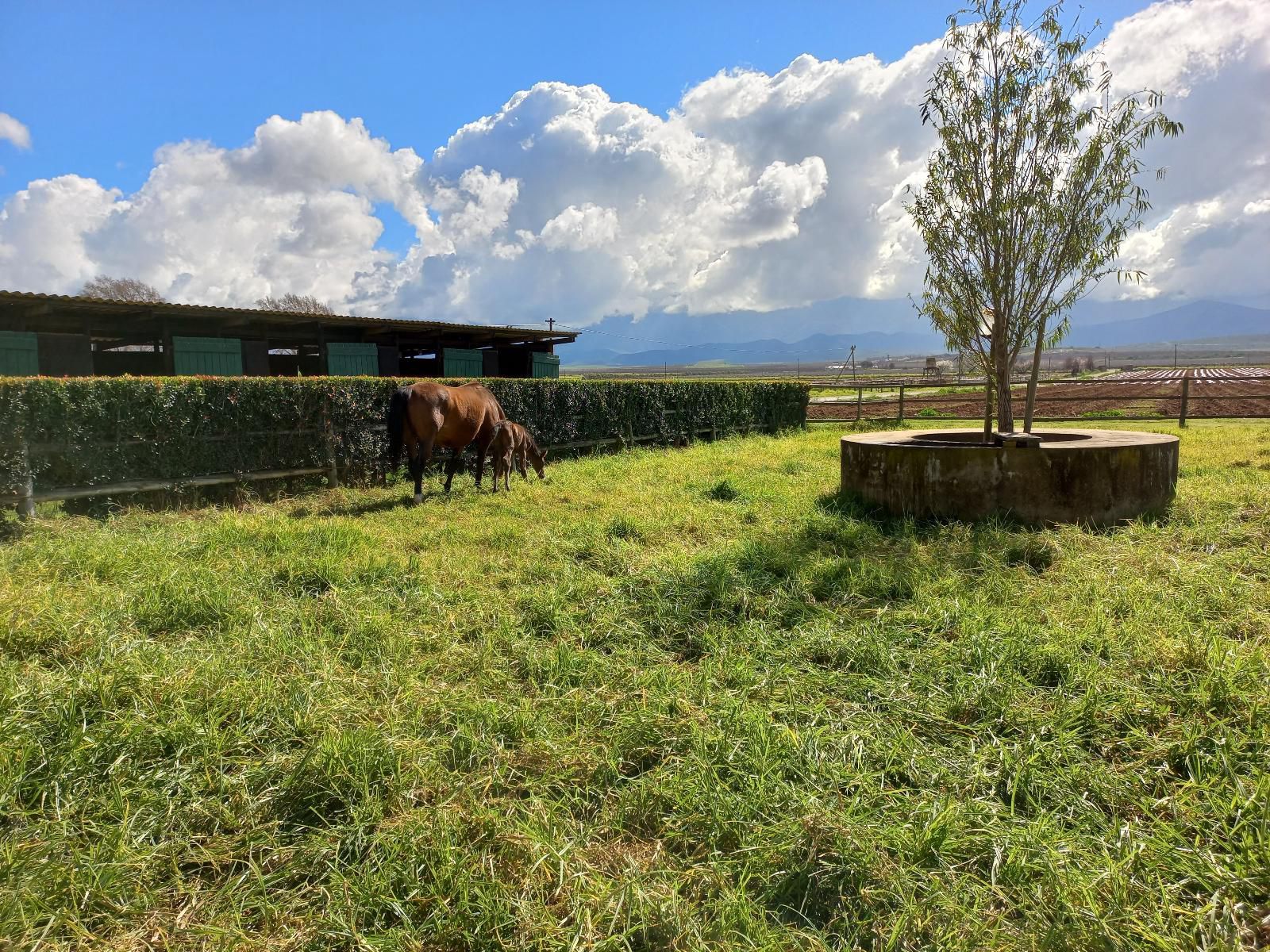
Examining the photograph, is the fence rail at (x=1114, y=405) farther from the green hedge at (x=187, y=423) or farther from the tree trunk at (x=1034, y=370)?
the green hedge at (x=187, y=423)

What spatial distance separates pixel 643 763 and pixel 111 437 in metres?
7.50

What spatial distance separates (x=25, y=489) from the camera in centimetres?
621

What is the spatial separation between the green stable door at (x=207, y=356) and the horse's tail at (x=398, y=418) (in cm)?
834

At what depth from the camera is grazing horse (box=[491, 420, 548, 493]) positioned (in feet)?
30.4

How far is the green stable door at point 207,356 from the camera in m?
13.8

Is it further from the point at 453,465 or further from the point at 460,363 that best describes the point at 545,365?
the point at 453,465

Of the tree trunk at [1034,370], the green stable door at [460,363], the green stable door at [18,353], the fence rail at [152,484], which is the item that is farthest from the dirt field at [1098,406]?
the green stable door at [18,353]

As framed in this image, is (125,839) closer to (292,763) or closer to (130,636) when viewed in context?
(292,763)

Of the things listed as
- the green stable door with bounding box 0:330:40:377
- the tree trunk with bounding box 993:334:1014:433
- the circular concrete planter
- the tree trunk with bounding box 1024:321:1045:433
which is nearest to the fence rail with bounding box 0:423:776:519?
the green stable door with bounding box 0:330:40:377

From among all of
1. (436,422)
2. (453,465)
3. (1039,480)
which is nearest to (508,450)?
(453,465)

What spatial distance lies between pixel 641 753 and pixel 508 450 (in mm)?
7147

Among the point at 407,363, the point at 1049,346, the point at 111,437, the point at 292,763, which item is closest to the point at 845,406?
the point at 407,363

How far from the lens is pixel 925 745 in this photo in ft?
8.36

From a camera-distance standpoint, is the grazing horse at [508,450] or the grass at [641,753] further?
the grazing horse at [508,450]
